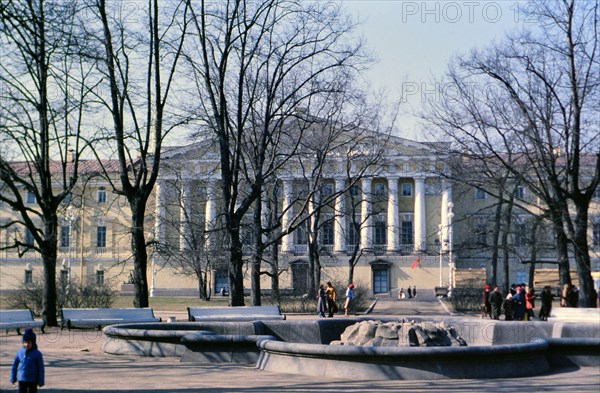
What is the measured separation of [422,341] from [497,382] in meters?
2.02

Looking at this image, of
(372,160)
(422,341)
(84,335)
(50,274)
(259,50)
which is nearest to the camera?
(422,341)

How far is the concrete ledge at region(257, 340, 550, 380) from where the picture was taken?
1388 centimetres

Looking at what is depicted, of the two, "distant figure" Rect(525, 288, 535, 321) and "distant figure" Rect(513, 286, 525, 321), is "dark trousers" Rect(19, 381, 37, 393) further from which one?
"distant figure" Rect(525, 288, 535, 321)

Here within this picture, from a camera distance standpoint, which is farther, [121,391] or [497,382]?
[497,382]

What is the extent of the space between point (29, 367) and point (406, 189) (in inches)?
2515

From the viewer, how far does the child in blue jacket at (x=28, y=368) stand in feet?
35.2

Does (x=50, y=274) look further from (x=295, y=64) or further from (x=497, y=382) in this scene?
(x=497, y=382)

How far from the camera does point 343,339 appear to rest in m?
16.8

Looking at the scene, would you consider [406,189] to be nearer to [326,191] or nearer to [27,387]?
[326,191]

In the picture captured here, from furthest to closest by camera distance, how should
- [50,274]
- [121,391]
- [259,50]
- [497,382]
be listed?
[259,50], [50,274], [497,382], [121,391]

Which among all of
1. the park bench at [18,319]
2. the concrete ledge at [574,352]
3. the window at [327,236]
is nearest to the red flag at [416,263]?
the window at [327,236]

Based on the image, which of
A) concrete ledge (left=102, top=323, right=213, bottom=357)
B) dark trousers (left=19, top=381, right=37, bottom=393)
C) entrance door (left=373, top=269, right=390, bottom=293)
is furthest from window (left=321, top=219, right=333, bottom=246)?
dark trousers (left=19, top=381, right=37, bottom=393)

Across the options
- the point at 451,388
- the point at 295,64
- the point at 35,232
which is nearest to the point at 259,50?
the point at 295,64

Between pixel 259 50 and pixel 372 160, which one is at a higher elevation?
pixel 259 50
